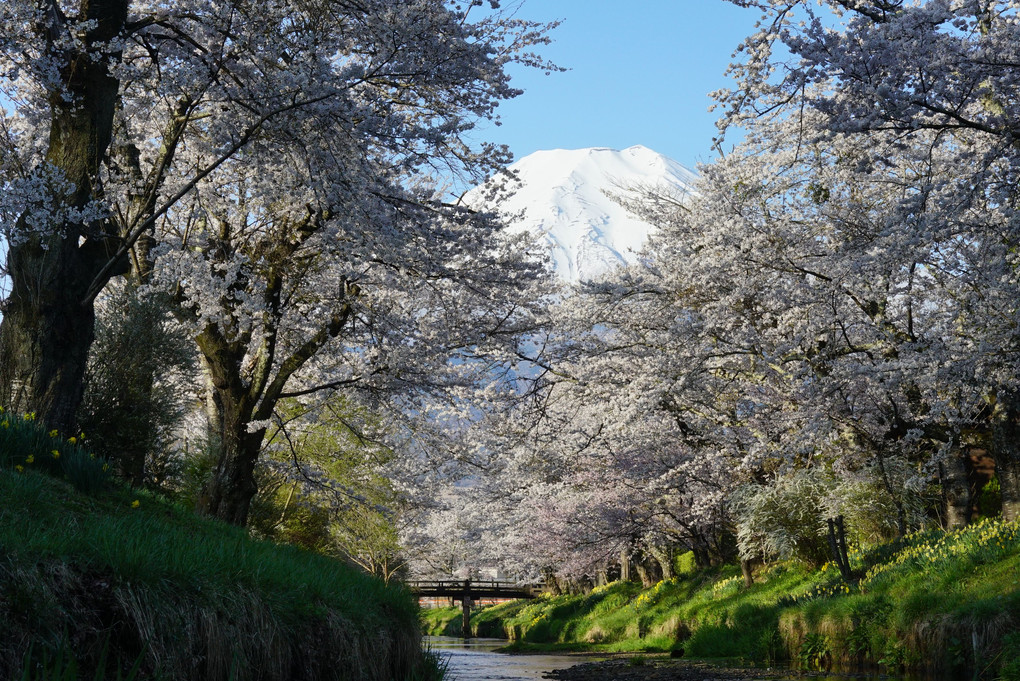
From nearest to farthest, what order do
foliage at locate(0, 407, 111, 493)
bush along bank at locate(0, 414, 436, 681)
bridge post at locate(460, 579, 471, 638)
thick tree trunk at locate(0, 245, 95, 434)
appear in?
1. bush along bank at locate(0, 414, 436, 681)
2. foliage at locate(0, 407, 111, 493)
3. thick tree trunk at locate(0, 245, 95, 434)
4. bridge post at locate(460, 579, 471, 638)

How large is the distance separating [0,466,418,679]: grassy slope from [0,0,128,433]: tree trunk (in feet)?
5.63

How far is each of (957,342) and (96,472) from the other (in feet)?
38.7

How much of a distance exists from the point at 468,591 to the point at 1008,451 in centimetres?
3581

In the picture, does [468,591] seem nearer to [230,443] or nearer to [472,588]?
[472,588]

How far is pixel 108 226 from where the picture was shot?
11.1 meters

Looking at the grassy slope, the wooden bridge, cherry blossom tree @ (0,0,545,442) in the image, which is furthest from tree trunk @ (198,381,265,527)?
the wooden bridge

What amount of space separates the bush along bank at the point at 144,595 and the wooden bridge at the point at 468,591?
36.2 m

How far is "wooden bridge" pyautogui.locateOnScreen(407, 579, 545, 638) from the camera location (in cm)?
4497

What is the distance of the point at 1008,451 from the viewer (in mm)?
13148

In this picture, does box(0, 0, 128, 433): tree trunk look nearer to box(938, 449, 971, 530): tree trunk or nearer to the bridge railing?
box(938, 449, 971, 530): tree trunk

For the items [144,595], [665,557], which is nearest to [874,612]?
[144,595]

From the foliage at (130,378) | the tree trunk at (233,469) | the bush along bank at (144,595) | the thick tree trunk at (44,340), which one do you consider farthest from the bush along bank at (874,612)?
the foliage at (130,378)

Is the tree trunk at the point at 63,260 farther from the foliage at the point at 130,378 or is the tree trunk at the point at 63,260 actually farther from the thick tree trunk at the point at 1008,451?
the thick tree trunk at the point at 1008,451

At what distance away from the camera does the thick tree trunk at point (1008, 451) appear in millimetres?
13000
